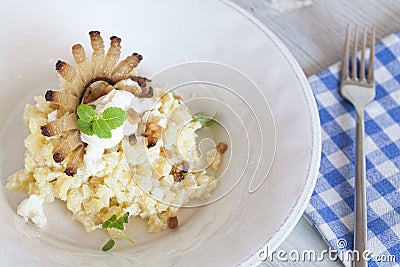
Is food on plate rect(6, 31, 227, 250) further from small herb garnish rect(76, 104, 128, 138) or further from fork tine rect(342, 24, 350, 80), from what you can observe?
fork tine rect(342, 24, 350, 80)

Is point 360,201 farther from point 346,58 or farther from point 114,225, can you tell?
point 114,225

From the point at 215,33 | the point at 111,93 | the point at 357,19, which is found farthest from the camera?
the point at 357,19

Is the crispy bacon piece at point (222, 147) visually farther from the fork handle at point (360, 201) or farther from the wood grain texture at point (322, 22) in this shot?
the wood grain texture at point (322, 22)

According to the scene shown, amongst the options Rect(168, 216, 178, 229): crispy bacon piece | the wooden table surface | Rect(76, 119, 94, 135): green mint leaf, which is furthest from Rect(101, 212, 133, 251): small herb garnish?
the wooden table surface

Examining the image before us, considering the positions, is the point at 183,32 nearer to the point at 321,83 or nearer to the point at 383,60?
the point at 321,83

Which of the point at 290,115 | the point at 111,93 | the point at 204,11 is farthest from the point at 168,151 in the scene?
the point at 204,11

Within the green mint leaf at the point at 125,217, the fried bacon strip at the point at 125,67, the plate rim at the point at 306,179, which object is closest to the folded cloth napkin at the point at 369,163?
the plate rim at the point at 306,179
